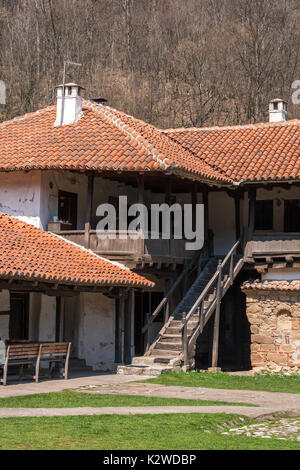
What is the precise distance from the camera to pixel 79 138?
21906 millimetres

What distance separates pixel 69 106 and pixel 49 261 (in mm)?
7089

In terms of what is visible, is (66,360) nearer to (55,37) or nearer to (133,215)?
(133,215)

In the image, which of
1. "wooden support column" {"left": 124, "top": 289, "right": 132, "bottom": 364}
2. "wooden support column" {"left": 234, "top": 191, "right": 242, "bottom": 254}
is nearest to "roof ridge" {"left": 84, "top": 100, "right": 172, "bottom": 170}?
"wooden support column" {"left": 124, "top": 289, "right": 132, "bottom": 364}

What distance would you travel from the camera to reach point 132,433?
1013 cm

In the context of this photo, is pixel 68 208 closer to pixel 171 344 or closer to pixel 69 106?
pixel 69 106

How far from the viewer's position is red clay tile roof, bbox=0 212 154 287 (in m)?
16.8

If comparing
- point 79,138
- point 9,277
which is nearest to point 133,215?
point 79,138

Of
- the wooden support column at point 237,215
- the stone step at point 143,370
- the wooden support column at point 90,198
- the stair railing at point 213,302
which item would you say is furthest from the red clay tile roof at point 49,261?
the wooden support column at point 237,215

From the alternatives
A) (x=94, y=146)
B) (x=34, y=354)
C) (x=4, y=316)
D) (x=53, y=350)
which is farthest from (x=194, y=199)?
(x=34, y=354)

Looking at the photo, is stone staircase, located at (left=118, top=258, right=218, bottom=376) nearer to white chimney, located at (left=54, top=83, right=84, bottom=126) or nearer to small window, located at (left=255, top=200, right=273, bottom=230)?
small window, located at (left=255, top=200, right=273, bottom=230)

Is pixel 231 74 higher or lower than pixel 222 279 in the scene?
higher

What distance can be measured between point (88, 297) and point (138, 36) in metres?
31.3

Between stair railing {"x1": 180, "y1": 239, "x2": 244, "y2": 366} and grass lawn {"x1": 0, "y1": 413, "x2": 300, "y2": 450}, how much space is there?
7.65m

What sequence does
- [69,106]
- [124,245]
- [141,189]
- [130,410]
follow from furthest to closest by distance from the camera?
[69,106] → [141,189] → [124,245] → [130,410]
